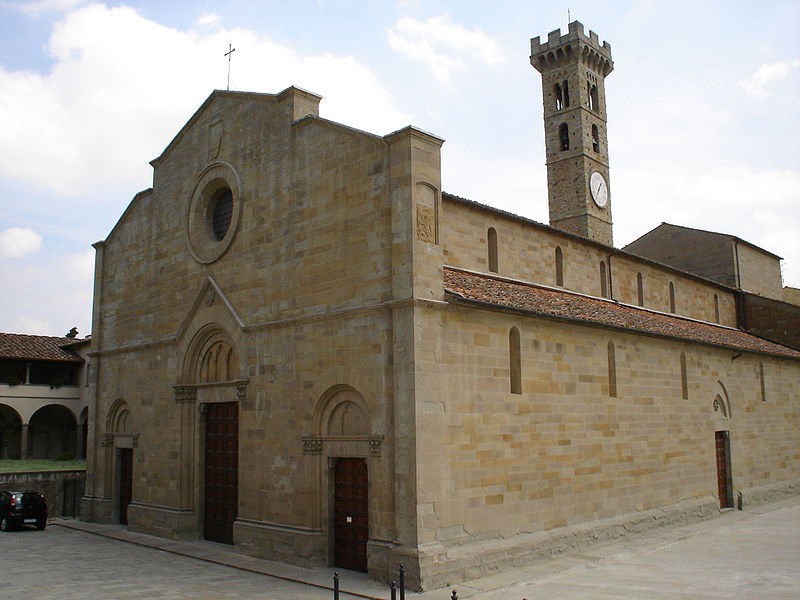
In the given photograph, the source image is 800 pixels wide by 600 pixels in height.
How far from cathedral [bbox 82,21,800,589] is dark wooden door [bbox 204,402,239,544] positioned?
70mm

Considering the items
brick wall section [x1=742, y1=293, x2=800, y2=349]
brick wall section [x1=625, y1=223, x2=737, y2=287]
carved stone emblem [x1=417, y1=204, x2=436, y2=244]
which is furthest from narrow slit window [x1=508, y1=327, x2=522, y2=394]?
brick wall section [x1=625, y1=223, x2=737, y2=287]

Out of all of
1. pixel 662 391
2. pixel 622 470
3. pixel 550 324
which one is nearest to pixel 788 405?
pixel 662 391

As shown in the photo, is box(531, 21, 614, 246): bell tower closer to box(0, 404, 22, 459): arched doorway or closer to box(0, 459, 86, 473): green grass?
box(0, 459, 86, 473): green grass

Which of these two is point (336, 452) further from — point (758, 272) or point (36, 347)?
point (36, 347)

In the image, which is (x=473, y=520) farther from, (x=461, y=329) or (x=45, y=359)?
(x=45, y=359)

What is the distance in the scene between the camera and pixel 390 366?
1458cm

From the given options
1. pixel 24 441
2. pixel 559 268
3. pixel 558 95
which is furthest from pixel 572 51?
pixel 24 441

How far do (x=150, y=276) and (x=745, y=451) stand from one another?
21.0 meters

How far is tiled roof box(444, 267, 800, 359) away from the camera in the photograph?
16.4m

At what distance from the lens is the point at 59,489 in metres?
26.0

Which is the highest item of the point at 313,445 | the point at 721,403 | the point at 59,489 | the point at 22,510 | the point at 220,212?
the point at 220,212

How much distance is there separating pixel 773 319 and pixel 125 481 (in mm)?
27591

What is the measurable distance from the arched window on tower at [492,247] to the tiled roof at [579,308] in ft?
1.59

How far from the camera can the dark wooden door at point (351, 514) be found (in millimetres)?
15219
